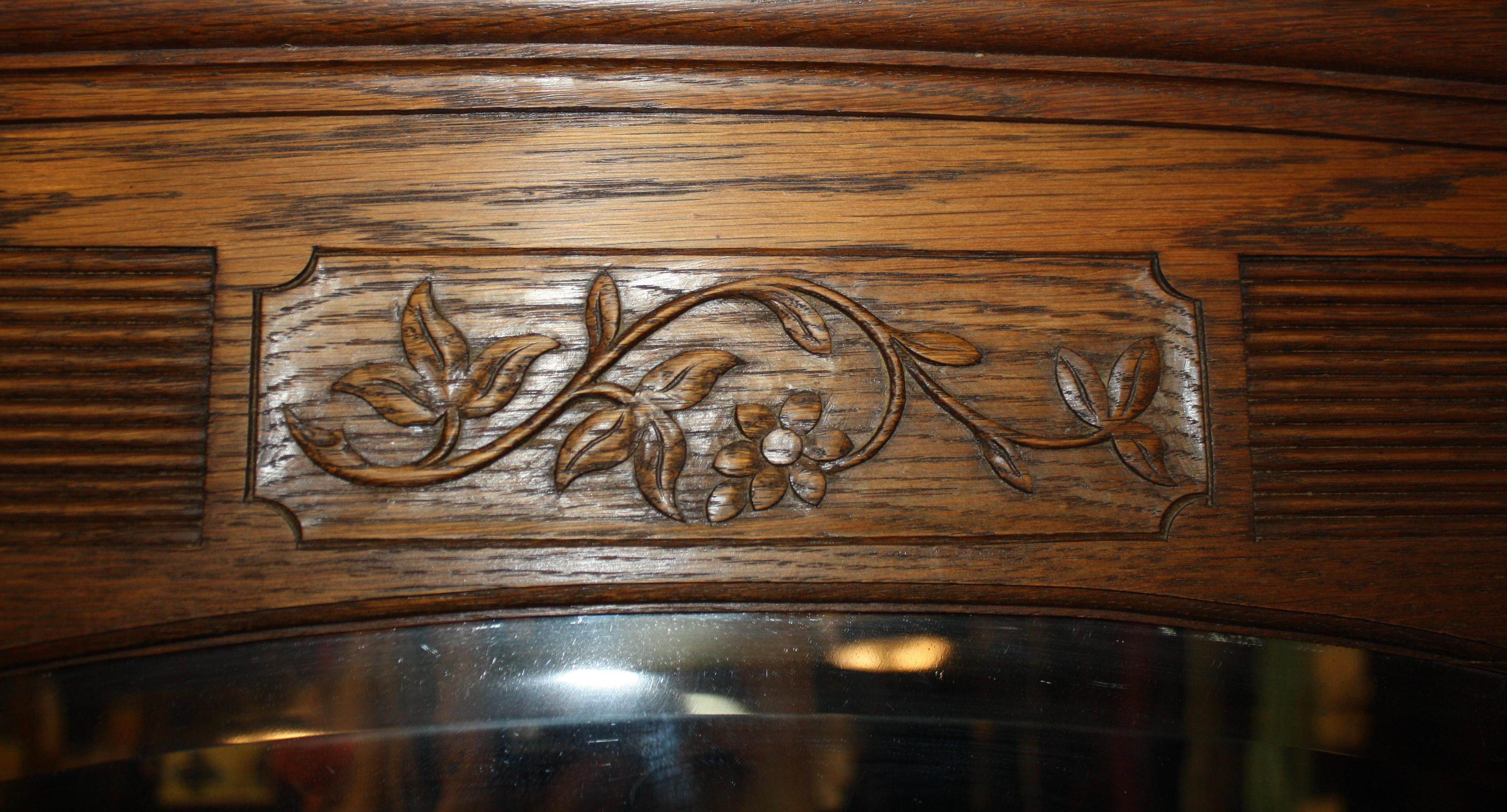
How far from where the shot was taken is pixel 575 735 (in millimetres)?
602

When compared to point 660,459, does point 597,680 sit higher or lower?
lower

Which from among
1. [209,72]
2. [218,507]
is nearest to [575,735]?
[218,507]

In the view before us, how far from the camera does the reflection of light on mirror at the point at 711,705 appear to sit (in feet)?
1.98

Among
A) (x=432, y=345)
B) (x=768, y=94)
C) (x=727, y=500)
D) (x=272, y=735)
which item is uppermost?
(x=768, y=94)

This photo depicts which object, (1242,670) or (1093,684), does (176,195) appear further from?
(1242,670)

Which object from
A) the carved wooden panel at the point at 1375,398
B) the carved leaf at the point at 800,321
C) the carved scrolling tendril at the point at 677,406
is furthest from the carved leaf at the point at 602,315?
the carved wooden panel at the point at 1375,398

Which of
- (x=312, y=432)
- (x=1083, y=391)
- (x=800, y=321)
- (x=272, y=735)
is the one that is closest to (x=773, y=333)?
(x=800, y=321)

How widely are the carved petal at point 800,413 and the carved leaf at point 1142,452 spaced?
9.1 inches

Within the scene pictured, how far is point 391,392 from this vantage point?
2.00ft

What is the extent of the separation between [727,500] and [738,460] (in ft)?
0.10

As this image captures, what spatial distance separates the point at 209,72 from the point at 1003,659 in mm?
738

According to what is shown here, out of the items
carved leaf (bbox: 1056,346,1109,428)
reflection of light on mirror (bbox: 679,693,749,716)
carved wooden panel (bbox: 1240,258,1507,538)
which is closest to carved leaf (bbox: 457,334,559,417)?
reflection of light on mirror (bbox: 679,693,749,716)

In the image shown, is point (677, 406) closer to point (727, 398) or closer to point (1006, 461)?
point (727, 398)

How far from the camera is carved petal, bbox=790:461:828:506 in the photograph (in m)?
0.62
